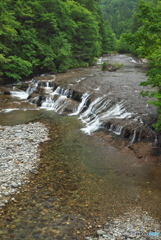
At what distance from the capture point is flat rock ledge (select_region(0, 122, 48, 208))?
25.2 feet

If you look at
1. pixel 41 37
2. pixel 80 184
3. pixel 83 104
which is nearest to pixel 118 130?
pixel 80 184

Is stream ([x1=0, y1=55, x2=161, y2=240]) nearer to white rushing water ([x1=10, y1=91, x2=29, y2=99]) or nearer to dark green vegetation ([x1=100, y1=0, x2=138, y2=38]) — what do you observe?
white rushing water ([x1=10, y1=91, x2=29, y2=99])

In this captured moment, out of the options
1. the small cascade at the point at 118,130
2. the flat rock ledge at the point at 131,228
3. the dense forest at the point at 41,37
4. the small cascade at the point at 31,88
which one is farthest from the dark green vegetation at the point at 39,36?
the flat rock ledge at the point at 131,228

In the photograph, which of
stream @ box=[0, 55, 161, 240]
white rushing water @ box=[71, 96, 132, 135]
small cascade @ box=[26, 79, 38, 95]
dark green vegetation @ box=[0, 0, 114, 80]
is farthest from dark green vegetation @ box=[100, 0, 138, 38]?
stream @ box=[0, 55, 161, 240]

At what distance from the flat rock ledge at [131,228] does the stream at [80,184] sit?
0.76 feet

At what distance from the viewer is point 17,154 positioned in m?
10.1

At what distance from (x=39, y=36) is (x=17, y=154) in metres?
21.7

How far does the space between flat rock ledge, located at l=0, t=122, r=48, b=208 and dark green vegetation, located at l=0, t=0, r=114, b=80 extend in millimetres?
9528

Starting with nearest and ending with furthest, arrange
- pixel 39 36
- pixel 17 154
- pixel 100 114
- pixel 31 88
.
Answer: pixel 17 154, pixel 100 114, pixel 31 88, pixel 39 36

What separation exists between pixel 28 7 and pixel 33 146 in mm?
19664

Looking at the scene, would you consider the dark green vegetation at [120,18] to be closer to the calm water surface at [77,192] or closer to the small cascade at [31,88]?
the small cascade at [31,88]

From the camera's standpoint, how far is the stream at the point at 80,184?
602 cm

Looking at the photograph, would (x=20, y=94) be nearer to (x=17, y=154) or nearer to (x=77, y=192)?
(x=17, y=154)

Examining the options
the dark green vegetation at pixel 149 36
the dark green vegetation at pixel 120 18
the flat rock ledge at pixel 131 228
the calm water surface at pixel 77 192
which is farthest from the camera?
the dark green vegetation at pixel 120 18
